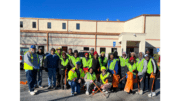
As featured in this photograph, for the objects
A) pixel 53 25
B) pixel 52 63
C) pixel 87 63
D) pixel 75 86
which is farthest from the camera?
pixel 53 25

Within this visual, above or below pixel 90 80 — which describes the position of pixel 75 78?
above

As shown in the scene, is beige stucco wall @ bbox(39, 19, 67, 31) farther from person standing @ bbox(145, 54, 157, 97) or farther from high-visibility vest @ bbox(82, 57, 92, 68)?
person standing @ bbox(145, 54, 157, 97)

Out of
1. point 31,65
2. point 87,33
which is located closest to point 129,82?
point 31,65

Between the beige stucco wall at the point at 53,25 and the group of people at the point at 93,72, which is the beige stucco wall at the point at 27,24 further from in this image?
the group of people at the point at 93,72

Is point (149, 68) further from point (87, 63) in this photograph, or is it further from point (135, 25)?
point (135, 25)

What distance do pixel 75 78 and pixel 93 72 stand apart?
2.75ft

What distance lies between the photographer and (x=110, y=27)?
21.1 metres

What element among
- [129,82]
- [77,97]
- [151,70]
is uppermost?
[151,70]

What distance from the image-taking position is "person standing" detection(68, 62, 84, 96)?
4.40 metres

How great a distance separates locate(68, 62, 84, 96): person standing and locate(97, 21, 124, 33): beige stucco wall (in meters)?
17.2

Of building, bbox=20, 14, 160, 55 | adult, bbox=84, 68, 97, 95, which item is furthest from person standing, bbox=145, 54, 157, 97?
building, bbox=20, 14, 160, 55

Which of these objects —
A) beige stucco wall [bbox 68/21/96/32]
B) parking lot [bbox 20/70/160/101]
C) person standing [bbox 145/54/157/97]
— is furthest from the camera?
beige stucco wall [bbox 68/21/96/32]

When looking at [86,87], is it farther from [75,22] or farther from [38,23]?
[38,23]

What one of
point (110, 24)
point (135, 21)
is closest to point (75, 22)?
point (110, 24)
